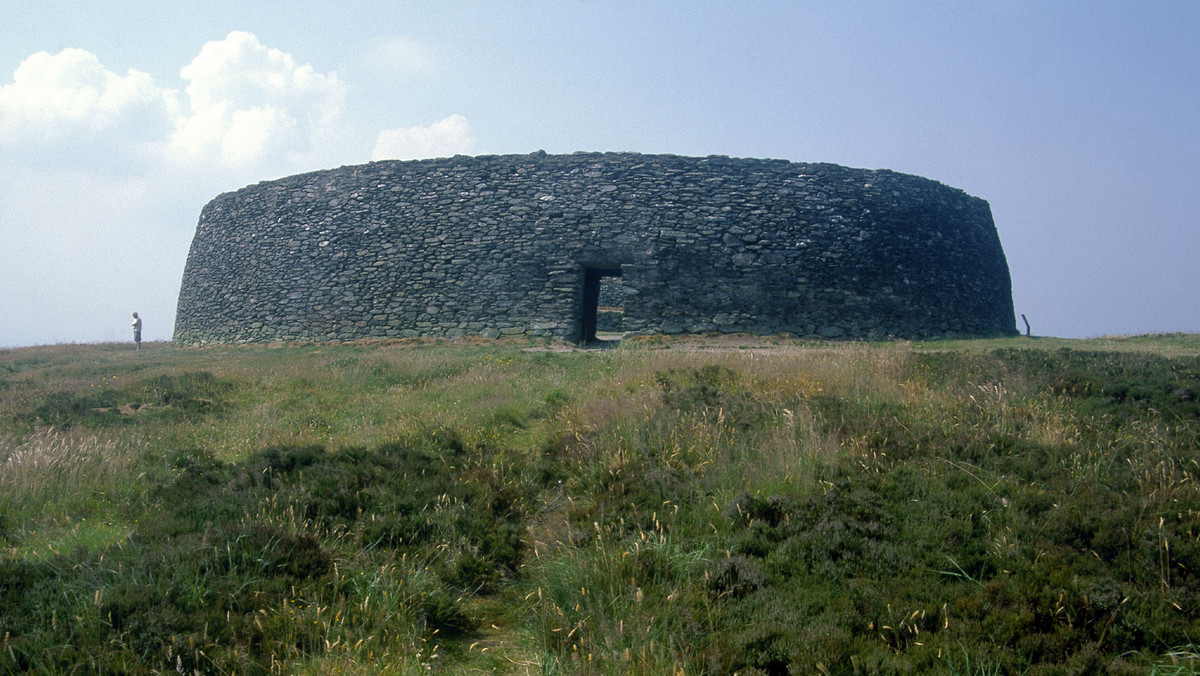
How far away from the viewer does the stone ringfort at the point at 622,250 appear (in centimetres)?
1781


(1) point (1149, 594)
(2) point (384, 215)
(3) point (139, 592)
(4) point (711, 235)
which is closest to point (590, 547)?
(3) point (139, 592)

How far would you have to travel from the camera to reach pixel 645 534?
447 centimetres

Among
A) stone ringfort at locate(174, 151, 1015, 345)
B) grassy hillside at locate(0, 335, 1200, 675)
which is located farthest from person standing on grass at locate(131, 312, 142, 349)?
grassy hillside at locate(0, 335, 1200, 675)

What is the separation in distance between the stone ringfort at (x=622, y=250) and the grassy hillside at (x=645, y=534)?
9.58 m

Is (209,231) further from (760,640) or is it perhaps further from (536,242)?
(760,640)

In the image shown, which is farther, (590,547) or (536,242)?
(536,242)

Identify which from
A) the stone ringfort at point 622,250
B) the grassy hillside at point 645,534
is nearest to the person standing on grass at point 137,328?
the stone ringfort at point 622,250

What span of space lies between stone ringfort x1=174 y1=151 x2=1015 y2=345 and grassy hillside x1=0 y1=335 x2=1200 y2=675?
377 inches

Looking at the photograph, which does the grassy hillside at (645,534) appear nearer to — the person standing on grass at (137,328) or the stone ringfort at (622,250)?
the stone ringfort at (622,250)

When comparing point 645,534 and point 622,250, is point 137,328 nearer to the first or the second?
point 622,250

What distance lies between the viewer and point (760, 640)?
131 inches

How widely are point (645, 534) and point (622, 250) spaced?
13.9 metres

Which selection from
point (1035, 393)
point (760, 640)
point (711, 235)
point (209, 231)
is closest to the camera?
point (760, 640)

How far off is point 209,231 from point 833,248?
20250 millimetres
